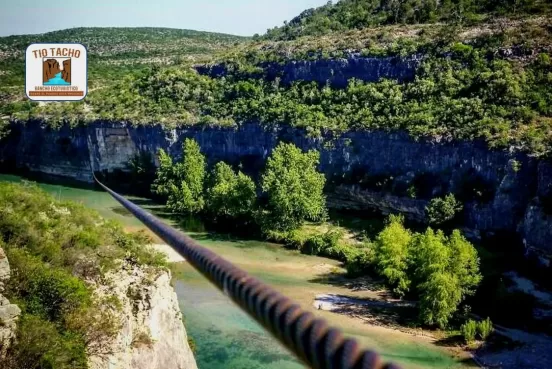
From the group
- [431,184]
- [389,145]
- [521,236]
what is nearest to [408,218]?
[431,184]

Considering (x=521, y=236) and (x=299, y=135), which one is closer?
(x=521, y=236)

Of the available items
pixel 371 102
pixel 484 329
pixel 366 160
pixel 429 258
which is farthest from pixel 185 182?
pixel 484 329

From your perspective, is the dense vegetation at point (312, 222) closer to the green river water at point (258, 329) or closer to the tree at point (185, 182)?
the tree at point (185, 182)

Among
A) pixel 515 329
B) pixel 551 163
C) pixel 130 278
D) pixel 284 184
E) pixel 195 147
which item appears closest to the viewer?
pixel 130 278

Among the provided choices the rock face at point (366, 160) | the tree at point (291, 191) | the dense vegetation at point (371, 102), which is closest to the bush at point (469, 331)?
the rock face at point (366, 160)

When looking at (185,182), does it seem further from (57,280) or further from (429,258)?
(57,280)

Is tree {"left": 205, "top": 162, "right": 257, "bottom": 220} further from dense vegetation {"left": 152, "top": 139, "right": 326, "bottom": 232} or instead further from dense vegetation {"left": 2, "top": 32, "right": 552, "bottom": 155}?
dense vegetation {"left": 2, "top": 32, "right": 552, "bottom": 155}

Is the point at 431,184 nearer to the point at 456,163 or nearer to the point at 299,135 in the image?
the point at 456,163
